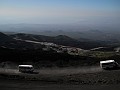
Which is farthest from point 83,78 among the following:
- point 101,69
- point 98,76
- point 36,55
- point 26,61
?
point 36,55

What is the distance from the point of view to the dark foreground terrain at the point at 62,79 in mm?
28969

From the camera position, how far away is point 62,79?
32.4m

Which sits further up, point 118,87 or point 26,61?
point 26,61

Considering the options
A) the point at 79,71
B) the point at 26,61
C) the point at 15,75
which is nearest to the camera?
the point at 15,75

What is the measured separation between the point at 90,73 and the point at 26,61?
1452 centimetres

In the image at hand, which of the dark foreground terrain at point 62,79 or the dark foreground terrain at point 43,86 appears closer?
the dark foreground terrain at point 43,86

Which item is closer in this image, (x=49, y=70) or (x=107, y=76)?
(x=107, y=76)

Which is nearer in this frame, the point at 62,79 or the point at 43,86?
the point at 43,86

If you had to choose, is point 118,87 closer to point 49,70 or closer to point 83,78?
point 83,78

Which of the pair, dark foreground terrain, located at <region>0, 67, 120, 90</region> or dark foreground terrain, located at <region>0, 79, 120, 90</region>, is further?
dark foreground terrain, located at <region>0, 67, 120, 90</region>

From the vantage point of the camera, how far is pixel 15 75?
34.8 m

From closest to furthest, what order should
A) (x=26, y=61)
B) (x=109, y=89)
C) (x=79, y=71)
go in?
(x=109, y=89) < (x=79, y=71) < (x=26, y=61)

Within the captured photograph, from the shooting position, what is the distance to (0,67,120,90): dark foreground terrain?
1141 inches

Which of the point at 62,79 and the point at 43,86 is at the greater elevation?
the point at 62,79
